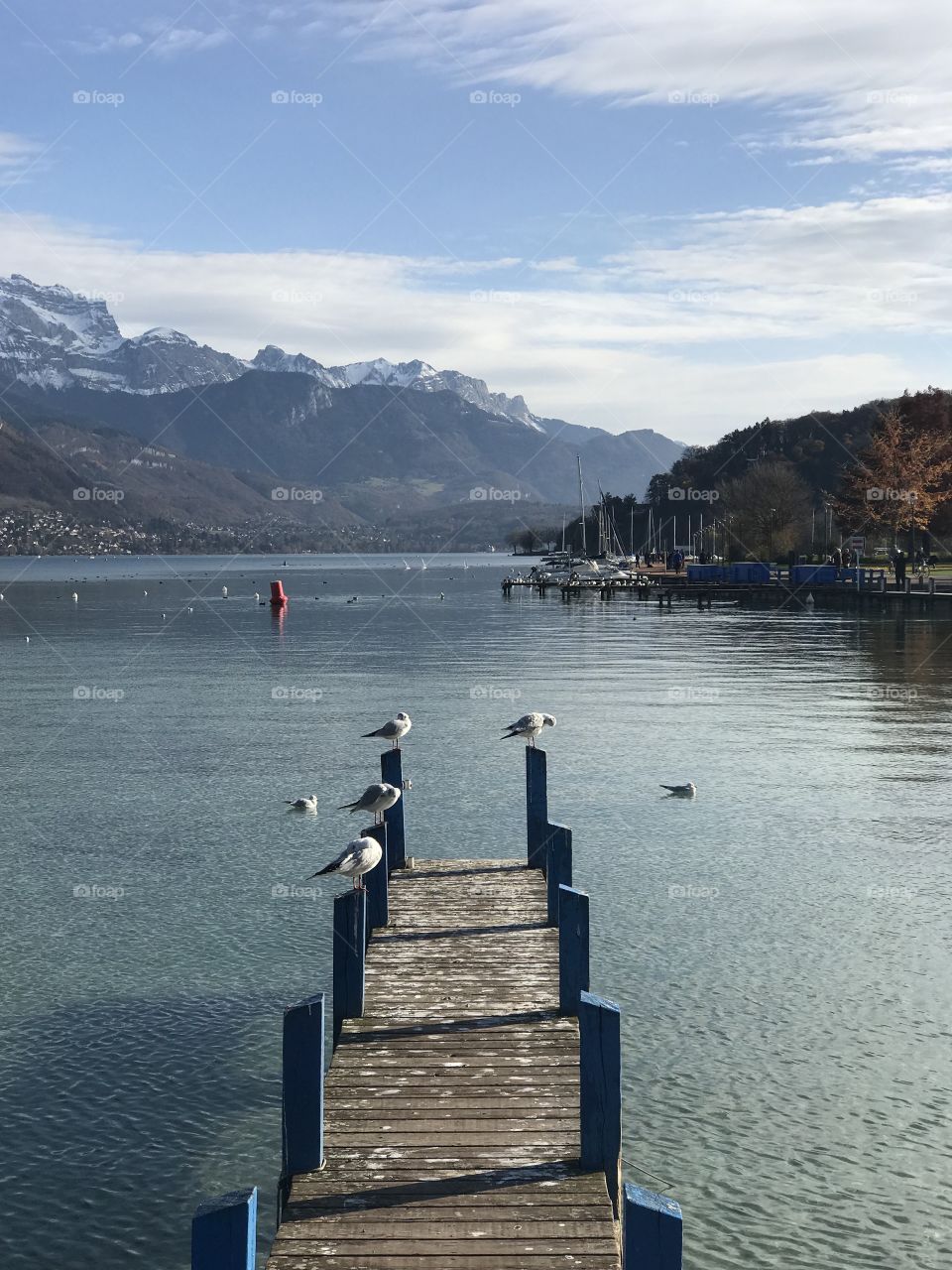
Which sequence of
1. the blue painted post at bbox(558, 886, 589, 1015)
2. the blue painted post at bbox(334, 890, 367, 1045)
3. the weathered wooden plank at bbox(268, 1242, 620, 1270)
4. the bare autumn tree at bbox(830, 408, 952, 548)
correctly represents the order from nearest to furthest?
the weathered wooden plank at bbox(268, 1242, 620, 1270)
the blue painted post at bbox(334, 890, 367, 1045)
the blue painted post at bbox(558, 886, 589, 1015)
the bare autumn tree at bbox(830, 408, 952, 548)

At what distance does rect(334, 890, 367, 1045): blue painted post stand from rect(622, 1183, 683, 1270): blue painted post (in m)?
6.31

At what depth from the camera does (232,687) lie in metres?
63.4

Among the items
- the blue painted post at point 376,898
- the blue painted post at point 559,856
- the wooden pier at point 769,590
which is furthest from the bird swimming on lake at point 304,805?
the wooden pier at point 769,590

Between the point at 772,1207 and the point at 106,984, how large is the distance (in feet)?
36.3

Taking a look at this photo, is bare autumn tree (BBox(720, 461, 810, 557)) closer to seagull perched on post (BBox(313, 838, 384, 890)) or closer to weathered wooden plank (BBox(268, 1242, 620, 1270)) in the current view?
seagull perched on post (BBox(313, 838, 384, 890))

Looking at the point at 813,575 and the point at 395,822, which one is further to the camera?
the point at 813,575

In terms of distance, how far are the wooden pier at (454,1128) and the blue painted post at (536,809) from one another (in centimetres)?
544

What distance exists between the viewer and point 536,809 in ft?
76.7

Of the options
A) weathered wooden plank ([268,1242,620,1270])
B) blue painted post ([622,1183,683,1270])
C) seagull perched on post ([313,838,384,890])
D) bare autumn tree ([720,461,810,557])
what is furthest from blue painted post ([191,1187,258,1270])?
bare autumn tree ([720,461,810,557])

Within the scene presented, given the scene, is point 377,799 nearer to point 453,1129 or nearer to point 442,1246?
point 453,1129

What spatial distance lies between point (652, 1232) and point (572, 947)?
257 inches

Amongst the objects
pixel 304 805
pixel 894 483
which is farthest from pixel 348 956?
pixel 894 483

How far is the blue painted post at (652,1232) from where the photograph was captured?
8.50 m

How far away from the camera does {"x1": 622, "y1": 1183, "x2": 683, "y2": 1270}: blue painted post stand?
850cm
